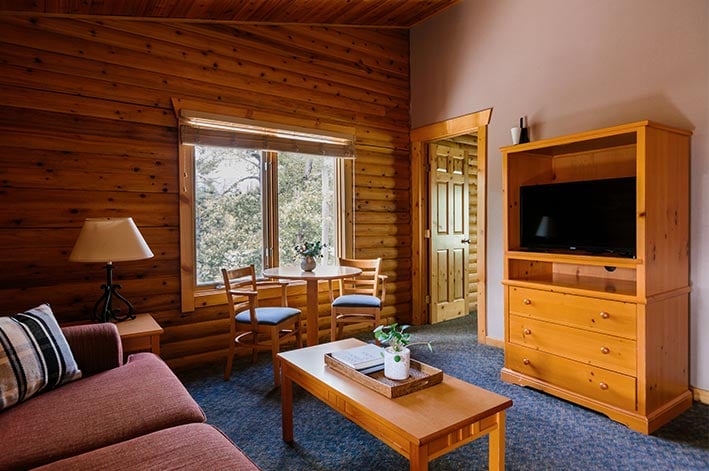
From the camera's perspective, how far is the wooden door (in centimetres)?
500

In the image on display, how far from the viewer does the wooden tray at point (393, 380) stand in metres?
1.80

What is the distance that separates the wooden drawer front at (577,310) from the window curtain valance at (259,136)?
7.42 ft

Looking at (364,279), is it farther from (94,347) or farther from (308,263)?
(94,347)

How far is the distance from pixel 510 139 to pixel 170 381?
3375 millimetres

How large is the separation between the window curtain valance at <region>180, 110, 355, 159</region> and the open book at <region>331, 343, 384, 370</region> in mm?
2271

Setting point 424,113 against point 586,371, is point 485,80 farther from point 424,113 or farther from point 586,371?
point 586,371

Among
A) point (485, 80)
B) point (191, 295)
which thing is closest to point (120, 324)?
point (191, 295)

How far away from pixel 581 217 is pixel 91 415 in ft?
9.91

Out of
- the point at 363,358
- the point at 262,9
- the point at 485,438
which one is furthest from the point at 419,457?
the point at 262,9

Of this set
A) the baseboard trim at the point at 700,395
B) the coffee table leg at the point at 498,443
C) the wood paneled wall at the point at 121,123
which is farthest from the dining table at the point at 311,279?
the baseboard trim at the point at 700,395

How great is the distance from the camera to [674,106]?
2916mm

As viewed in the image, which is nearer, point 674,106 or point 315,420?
point 315,420

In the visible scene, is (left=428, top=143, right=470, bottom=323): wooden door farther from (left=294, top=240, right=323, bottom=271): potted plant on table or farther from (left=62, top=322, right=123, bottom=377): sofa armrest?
(left=62, top=322, right=123, bottom=377): sofa armrest

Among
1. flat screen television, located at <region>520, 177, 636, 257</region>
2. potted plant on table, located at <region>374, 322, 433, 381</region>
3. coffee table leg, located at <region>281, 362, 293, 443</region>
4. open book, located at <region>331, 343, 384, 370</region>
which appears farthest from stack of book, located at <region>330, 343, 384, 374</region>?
flat screen television, located at <region>520, 177, 636, 257</region>
